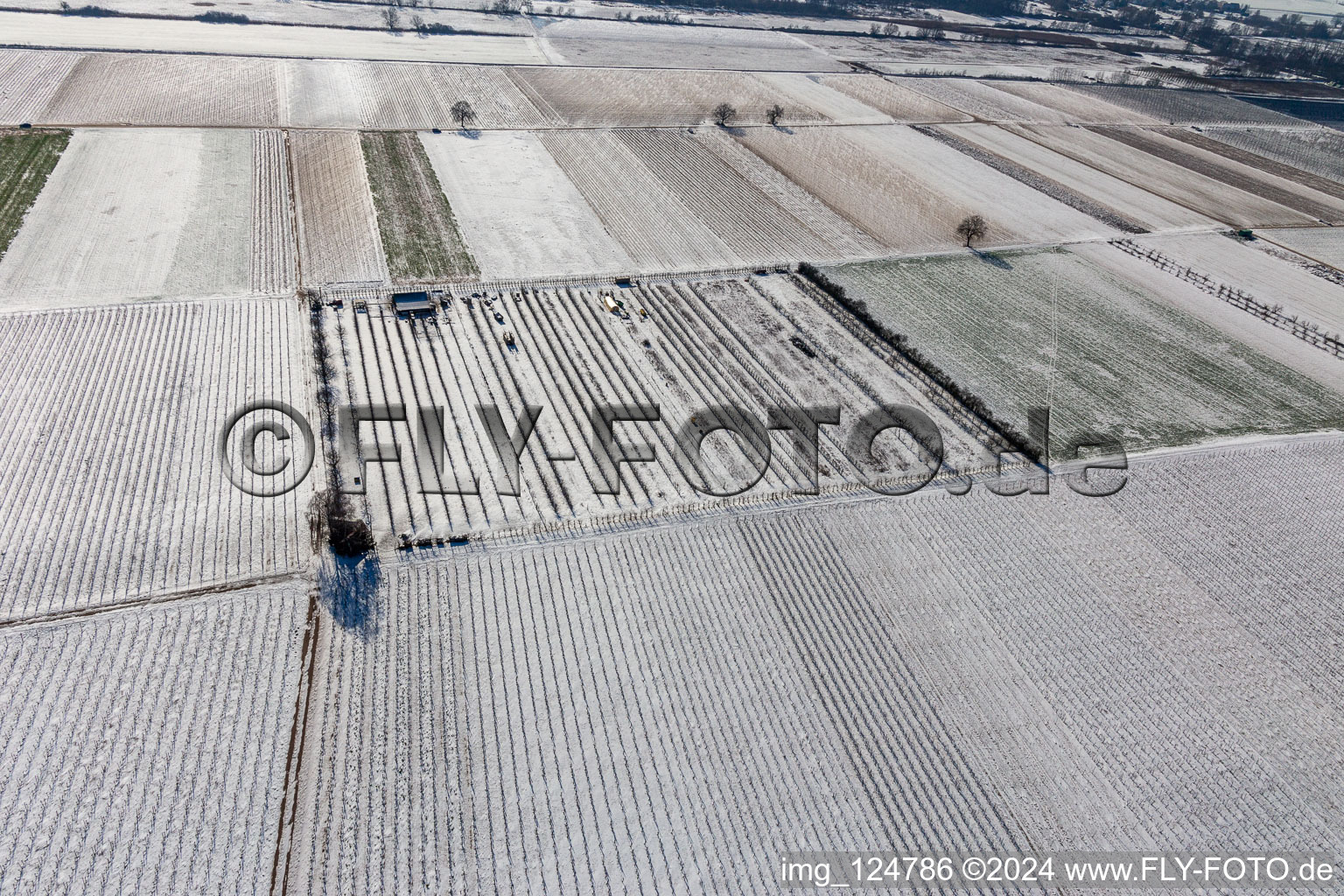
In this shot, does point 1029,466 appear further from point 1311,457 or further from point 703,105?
point 703,105

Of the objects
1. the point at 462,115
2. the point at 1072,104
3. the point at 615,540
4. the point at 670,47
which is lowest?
the point at 615,540

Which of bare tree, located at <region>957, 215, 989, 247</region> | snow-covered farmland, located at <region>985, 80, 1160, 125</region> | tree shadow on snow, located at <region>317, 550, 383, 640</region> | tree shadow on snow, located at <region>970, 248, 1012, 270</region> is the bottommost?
tree shadow on snow, located at <region>317, 550, 383, 640</region>

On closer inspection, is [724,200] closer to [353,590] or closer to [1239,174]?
[353,590]

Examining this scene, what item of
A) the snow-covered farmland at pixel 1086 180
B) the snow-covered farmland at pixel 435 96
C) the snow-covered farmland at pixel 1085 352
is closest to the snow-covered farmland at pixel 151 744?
the snow-covered farmland at pixel 1085 352

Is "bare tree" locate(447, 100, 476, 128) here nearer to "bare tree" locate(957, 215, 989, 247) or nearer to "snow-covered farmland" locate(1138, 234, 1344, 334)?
"bare tree" locate(957, 215, 989, 247)

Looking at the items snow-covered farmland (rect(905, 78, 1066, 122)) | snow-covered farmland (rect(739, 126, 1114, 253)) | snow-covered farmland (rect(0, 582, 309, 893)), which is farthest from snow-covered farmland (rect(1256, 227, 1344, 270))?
snow-covered farmland (rect(0, 582, 309, 893))

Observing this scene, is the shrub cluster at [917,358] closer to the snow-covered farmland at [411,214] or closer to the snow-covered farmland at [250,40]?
the snow-covered farmland at [411,214]

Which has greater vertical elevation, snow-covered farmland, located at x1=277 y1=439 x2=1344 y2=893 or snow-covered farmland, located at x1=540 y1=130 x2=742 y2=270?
snow-covered farmland, located at x1=540 y1=130 x2=742 y2=270

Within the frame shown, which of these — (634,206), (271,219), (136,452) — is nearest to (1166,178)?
(634,206)
